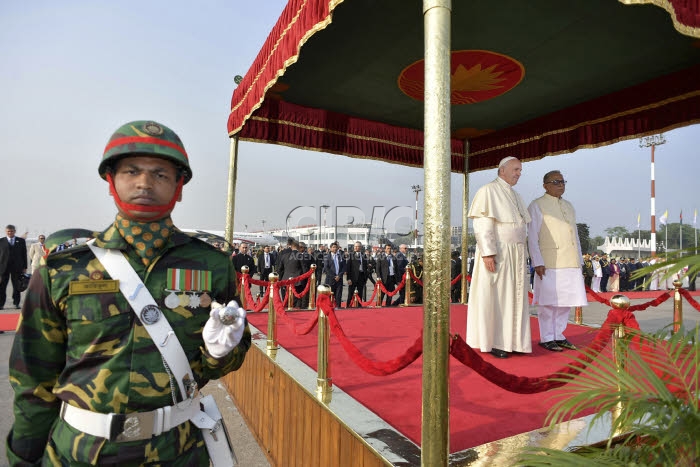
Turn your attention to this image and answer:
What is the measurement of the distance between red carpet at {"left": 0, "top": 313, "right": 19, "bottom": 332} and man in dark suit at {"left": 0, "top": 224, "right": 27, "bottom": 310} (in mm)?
854

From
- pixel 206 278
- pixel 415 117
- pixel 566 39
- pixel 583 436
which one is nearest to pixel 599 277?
pixel 415 117

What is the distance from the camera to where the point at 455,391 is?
277 cm

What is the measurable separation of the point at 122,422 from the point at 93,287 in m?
0.43

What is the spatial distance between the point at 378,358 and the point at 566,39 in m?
3.58

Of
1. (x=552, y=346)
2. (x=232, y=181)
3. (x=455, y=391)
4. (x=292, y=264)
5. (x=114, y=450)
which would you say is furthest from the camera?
(x=292, y=264)

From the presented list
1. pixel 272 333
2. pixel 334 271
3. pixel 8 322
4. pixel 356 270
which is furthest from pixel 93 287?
pixel 356 270

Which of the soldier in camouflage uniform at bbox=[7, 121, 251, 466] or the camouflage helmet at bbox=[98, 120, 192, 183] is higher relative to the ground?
the camouflage helmet at bbox=[98, 120, 192, 183]

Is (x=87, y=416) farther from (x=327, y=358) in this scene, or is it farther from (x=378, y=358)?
(x=378, y=358)

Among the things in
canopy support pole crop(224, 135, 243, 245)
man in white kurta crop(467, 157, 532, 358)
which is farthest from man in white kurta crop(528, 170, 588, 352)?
canopy support pole crop(224, 135, 243, 245)

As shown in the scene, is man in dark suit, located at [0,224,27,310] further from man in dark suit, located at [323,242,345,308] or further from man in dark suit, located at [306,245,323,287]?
man in dark suit, located at [306,245,323,287]

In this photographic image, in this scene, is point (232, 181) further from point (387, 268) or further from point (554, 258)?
point (387, 268)

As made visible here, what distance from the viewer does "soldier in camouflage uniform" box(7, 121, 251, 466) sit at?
122 centimetres

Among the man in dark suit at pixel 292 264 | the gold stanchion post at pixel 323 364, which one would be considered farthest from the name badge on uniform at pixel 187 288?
the man in dark suit at pixel 292 264

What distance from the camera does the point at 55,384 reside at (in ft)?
4.25
